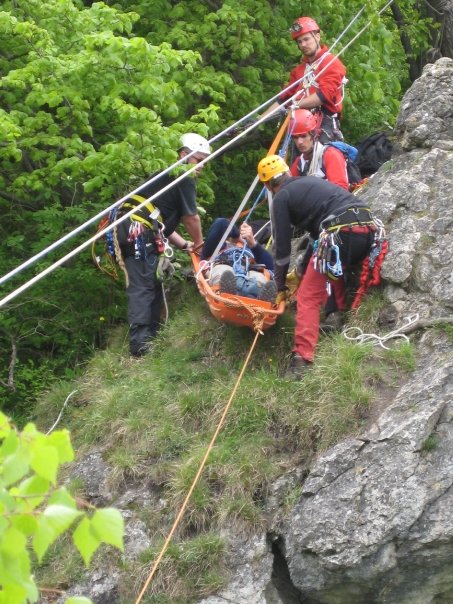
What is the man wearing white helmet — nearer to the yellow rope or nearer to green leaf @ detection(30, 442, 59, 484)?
the yellow rope

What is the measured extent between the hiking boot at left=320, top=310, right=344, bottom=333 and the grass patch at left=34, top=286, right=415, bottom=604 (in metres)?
0.10

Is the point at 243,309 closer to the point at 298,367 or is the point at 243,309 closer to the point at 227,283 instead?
the point at 227,283

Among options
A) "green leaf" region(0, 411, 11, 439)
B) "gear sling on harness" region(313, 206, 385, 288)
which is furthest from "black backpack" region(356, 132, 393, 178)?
"green leaf" region(0, 411, 11, 439)

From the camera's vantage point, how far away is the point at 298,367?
315 inches

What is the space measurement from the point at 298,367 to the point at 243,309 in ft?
1.86

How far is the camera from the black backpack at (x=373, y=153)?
424 inches

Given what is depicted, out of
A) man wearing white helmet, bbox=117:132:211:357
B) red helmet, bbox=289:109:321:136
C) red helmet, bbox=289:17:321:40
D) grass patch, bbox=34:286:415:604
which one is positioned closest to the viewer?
grass patch, bbox=34:286:415:604

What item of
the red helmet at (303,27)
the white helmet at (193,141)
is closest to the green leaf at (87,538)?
the white helmet at (193,141)

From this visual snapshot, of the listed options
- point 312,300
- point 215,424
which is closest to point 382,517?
point 215,424

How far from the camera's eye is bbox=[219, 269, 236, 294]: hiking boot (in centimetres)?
802

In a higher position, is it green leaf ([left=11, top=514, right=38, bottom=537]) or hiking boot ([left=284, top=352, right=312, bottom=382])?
green leaf ([left=11, top=514, right=38, bottom=537])

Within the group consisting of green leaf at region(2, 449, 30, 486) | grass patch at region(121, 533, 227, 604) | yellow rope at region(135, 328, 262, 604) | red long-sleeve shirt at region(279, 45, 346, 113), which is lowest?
grass patch at region(121, 533, 227, 604)

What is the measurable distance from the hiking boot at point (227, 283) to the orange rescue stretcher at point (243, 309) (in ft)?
0.13

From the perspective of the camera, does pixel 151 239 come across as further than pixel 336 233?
Yes
